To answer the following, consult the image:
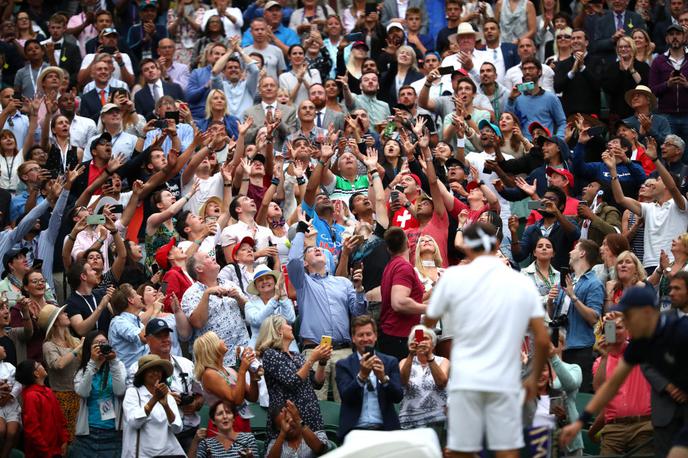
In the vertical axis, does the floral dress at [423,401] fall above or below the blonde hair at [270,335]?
below

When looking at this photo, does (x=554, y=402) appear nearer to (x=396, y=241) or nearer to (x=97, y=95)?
(x=396, y=241)

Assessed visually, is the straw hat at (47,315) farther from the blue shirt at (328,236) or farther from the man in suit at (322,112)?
the man in suit at (322,112)

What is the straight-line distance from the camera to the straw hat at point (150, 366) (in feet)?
Result: 38.4

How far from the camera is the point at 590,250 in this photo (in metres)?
13.4

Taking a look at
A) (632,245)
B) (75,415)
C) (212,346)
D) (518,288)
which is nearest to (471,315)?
(518,288)

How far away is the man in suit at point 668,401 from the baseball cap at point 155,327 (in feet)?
14.3

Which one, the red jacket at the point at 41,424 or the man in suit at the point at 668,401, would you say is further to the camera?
the red jacket at the point at 41,424

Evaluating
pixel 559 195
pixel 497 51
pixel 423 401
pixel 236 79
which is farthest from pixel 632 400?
pixel 497 51

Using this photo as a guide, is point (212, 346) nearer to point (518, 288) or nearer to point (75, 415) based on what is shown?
point (75, 415)

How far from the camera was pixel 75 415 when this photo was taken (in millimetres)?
12844

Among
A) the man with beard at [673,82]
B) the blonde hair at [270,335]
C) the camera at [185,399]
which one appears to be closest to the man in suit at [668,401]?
the blonde hair at [270,335]

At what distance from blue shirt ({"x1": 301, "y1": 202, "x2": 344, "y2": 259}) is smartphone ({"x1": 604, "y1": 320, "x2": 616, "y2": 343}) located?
152 inches

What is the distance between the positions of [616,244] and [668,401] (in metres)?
3.79

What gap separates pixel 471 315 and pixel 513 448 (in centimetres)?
85
